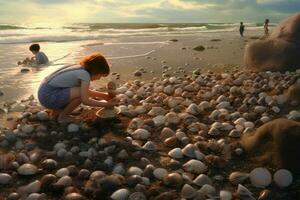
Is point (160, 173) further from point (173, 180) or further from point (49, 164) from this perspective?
point (49, 164)

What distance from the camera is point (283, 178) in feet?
11.0

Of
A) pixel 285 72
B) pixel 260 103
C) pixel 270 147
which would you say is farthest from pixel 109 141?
pixel 285 72

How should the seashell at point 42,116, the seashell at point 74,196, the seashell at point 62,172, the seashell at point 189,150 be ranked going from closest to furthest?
1. the seashell at point 74,196
2. the seashell at point 62,172
3. the seashell at point 189,150
4. the seashell at point 42,116

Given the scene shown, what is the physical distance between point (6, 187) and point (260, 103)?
3679 mm

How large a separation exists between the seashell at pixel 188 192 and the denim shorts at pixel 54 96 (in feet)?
7.32

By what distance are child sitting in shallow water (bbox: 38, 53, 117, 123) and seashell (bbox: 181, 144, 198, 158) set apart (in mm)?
1359

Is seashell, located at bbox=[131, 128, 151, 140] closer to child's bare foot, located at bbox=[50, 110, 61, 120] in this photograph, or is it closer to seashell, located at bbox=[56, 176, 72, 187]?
child's bare foot, located at bbox=[50, 110, 61, 120]

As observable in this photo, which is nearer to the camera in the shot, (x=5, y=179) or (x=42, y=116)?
(x=5, y=179)

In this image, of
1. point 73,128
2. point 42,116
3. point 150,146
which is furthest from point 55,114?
point 150,146

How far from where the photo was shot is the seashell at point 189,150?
390 cm

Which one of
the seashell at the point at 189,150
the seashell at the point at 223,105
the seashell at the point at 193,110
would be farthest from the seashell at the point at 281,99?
the seashell at the point at 189,150

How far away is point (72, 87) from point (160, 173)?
1918 millimetres

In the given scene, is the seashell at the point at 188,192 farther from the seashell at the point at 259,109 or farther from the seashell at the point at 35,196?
the seashell at the point at 259,109

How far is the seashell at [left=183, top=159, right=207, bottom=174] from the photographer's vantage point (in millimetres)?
3605
